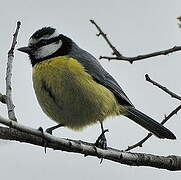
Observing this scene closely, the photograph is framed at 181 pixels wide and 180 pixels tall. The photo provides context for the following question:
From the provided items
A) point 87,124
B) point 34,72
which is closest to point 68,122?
point 87,124

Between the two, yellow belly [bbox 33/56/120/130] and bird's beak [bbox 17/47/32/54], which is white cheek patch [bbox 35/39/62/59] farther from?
yellow belly [bbox 33/56/120/130]

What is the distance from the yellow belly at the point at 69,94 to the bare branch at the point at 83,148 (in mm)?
1681

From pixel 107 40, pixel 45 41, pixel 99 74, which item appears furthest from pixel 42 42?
pixel 107 40

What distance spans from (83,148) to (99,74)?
251 centimetres

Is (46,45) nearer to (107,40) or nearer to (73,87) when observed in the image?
(73,87)

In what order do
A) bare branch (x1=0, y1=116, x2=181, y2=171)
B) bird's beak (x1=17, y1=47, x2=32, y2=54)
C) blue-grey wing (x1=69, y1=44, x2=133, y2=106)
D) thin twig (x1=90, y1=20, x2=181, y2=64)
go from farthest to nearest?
1. bird's beak (x1=17, y1=47, x2=32, y2=54)
2. blue-grey wing (x1=69, y1=44, x2=133, y2=106)
3. thin twig (x1=90, y1=20, x2=181, y2=64)
4. bare branch (x1=0, y1=116, x2=181, y2=171)

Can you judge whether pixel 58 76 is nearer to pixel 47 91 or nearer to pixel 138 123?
pixel 47 91

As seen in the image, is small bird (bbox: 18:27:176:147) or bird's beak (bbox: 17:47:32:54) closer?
small bird (bbox: 18:27:176:147)

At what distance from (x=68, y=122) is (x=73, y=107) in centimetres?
23

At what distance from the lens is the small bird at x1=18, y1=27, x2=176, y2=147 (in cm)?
521

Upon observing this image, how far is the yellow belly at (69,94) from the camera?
519 centimetres

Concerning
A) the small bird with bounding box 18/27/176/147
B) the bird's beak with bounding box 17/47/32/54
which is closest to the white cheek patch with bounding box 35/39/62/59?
the small bird with bounding box 18/27/176/147

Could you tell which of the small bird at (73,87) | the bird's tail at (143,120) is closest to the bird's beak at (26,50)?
the small bird at (73,87)

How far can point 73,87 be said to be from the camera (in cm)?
523
